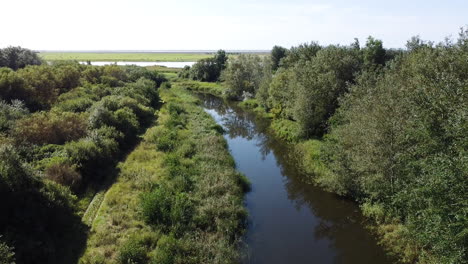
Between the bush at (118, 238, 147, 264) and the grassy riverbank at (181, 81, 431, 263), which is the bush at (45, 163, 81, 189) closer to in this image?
the bush at (118, 238, 147, 264)

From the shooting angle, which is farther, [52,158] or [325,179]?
[325,179]

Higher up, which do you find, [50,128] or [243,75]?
[243,75]

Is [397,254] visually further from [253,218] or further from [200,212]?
[200,212]

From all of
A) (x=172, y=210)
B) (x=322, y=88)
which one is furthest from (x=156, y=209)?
(x=322, y=88)

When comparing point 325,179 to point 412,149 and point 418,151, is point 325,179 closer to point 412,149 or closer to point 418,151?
point 412,149

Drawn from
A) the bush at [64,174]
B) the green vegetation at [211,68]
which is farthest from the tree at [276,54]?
the bush at [64,174]
